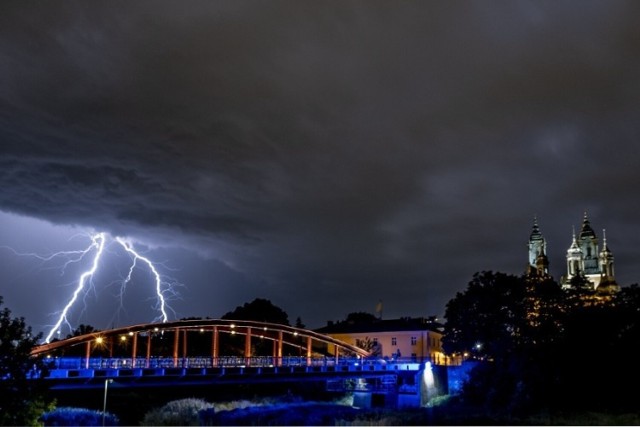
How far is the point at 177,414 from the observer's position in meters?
44.7

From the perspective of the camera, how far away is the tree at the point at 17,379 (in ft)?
81.8

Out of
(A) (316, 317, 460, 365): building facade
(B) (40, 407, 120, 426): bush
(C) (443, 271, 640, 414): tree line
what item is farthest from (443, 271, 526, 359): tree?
(B) (40, 407, 120, 426): bush

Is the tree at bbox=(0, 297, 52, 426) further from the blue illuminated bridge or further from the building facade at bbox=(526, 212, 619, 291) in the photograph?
the building facade at bbox=(526, 212, 619, 291)

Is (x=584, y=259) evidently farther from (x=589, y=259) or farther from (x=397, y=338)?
(x=397, y=338)

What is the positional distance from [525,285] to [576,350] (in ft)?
46.9

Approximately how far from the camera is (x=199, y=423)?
43.1m

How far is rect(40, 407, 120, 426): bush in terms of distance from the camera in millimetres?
39250

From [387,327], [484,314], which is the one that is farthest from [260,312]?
[484,314]

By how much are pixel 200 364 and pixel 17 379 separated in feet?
75.7

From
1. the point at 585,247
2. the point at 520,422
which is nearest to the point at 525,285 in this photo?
the point at 520,422

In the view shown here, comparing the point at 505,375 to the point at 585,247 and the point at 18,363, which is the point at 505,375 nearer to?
the point at 18,363

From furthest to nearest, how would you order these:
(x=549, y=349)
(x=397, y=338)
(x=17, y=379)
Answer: (x=397, y=338)
(x=549, y=349)
(x=17, y=379)

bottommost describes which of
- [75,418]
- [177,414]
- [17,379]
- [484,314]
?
[177,414]

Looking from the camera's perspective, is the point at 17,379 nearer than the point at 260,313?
Yes
